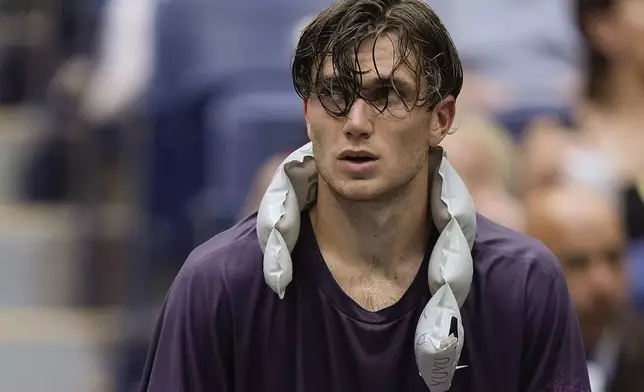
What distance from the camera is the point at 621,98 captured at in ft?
6.63

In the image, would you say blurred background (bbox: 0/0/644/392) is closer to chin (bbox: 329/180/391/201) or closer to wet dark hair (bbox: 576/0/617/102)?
wet dark hair (bbox: 576/0/617/102)

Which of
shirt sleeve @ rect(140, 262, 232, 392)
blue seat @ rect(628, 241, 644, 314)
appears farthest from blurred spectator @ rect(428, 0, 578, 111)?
shirt sleeve @ rect(140, 262, 232, 392)

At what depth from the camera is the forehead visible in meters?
0.96

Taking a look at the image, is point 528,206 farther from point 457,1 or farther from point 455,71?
point 455,71

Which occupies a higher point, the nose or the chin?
the nose

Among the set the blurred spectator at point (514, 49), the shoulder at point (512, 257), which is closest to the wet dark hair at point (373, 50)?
the shoulder at point (512, 257)

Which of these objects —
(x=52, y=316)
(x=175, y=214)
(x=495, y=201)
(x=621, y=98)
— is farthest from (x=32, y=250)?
(x=621, y=98)

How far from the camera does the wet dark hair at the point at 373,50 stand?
0.96 m

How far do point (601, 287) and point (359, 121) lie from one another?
107 centimetres

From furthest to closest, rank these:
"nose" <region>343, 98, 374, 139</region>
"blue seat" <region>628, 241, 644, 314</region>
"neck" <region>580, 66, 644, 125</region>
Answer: "neck" <region>580, 66, 644, 125</region> → "blue seat" <region>628, 241, 644, 314</region> → "nose" <region>343, 98, 374, 139</region>

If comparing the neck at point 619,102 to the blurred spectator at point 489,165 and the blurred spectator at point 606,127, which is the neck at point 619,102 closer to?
the blurred spectator at point 606,127

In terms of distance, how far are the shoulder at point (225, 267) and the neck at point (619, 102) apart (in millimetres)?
1107

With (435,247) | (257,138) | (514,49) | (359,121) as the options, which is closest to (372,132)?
(359,121)

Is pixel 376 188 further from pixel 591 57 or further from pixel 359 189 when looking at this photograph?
pixel 591 57
